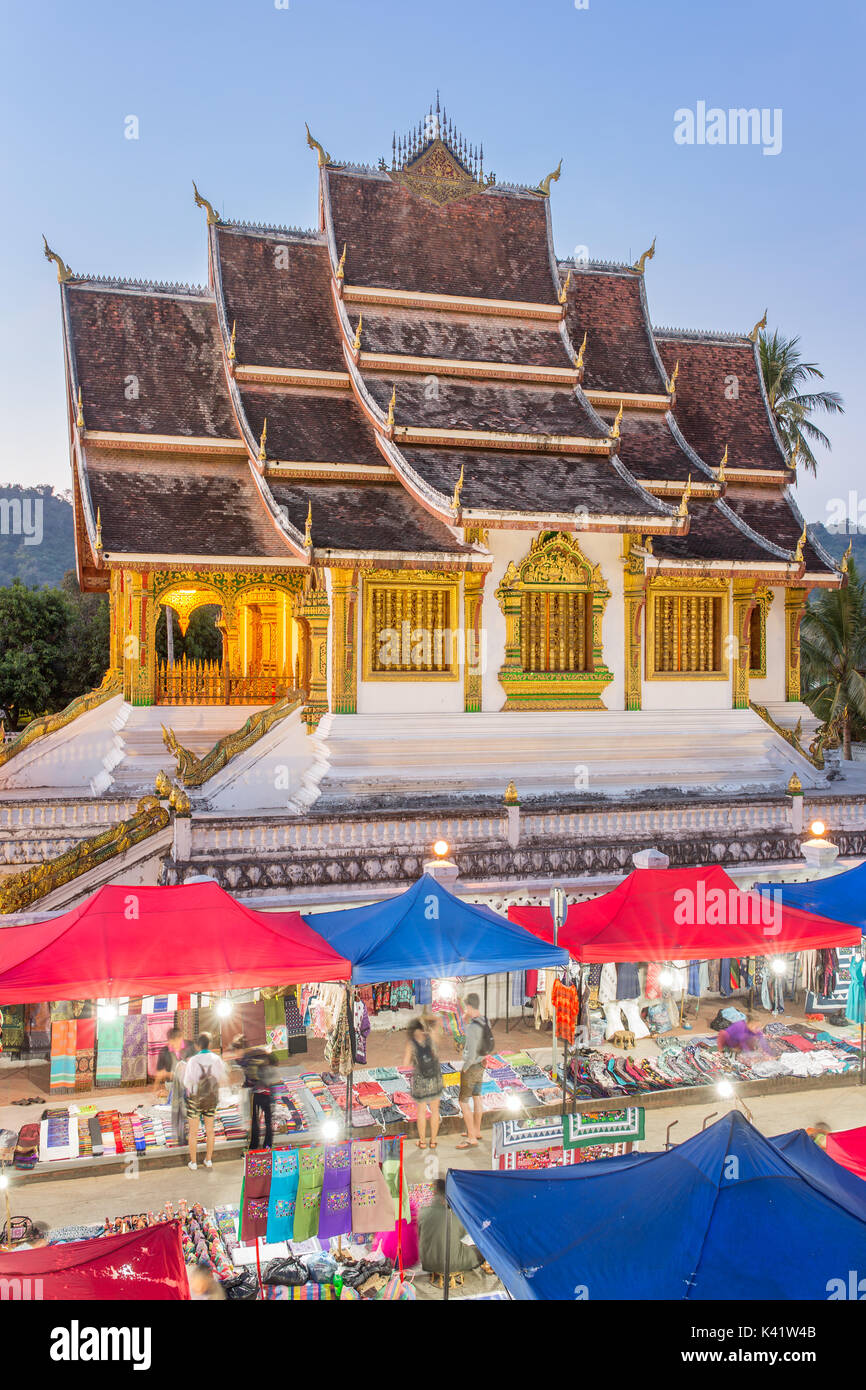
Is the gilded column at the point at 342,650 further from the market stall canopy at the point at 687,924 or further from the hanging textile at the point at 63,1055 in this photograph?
the hanging textile at the point at 63,1055

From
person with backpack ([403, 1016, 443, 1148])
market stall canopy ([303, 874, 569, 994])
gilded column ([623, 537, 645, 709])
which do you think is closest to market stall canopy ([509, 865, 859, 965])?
market stall canopy ([303, 874, 569, 994])

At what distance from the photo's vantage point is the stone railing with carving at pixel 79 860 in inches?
465

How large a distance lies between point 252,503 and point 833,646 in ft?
59.5

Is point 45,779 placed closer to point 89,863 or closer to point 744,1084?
point 89,863

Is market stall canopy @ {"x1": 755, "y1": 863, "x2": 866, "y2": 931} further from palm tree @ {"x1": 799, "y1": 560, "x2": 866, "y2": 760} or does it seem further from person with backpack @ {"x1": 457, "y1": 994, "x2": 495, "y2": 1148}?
palm tree @ {"x1": 799, "y1": 560, "x2": 866, "y2": 760}

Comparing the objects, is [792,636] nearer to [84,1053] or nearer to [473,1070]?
[473,1070]

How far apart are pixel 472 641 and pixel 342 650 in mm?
2090

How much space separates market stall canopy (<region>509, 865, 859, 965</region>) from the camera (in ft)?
31.9

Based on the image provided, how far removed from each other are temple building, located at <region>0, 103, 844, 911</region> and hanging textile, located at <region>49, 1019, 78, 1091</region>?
488 centimetres

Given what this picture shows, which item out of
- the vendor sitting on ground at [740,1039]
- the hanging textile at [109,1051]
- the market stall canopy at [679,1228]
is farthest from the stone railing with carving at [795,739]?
the market stall canopy at [679,1228]

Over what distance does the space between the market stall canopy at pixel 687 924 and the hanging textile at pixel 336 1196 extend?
11.9ft

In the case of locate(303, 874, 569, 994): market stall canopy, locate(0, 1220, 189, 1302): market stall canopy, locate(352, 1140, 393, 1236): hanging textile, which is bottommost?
locate(352, 1140, 393, 1236): hanging textile

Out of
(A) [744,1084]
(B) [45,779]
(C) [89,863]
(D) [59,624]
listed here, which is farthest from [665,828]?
(D) [59,624]

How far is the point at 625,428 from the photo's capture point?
1927cm
